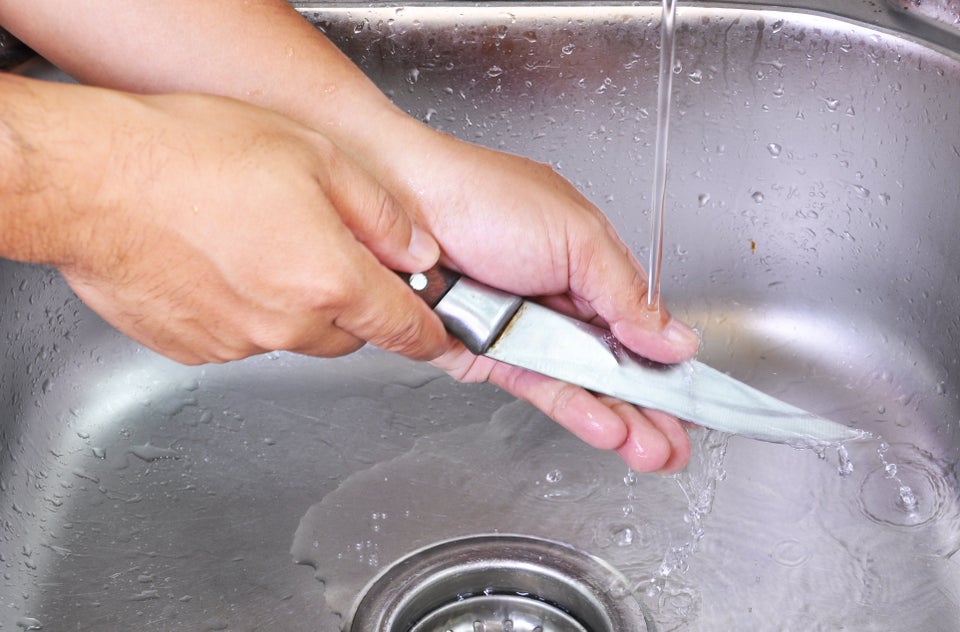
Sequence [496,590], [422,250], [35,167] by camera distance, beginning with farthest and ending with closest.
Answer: [496,590] < [422,250] < [35,167]

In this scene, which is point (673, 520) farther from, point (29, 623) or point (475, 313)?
point (29, 623)

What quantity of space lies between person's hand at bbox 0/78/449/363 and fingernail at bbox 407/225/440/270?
0.01m

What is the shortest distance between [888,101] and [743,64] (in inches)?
4.5

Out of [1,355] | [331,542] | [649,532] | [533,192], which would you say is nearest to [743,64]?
[533,192]

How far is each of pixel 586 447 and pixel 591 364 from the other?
0.49ft

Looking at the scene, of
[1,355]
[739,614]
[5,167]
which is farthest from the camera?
[1,355]

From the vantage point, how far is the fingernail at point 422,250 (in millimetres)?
584

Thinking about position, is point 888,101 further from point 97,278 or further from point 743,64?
point 97,278

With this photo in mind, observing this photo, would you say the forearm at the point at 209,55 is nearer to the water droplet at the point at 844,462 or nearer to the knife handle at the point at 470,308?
the knife handle at the point at 470,308

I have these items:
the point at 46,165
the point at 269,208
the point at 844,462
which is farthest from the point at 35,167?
the point at 844,462

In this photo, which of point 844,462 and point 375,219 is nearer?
point 375,219

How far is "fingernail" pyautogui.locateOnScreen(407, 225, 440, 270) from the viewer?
1.92 feet

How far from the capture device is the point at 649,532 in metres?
0.71

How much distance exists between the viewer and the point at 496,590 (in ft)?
2.27
